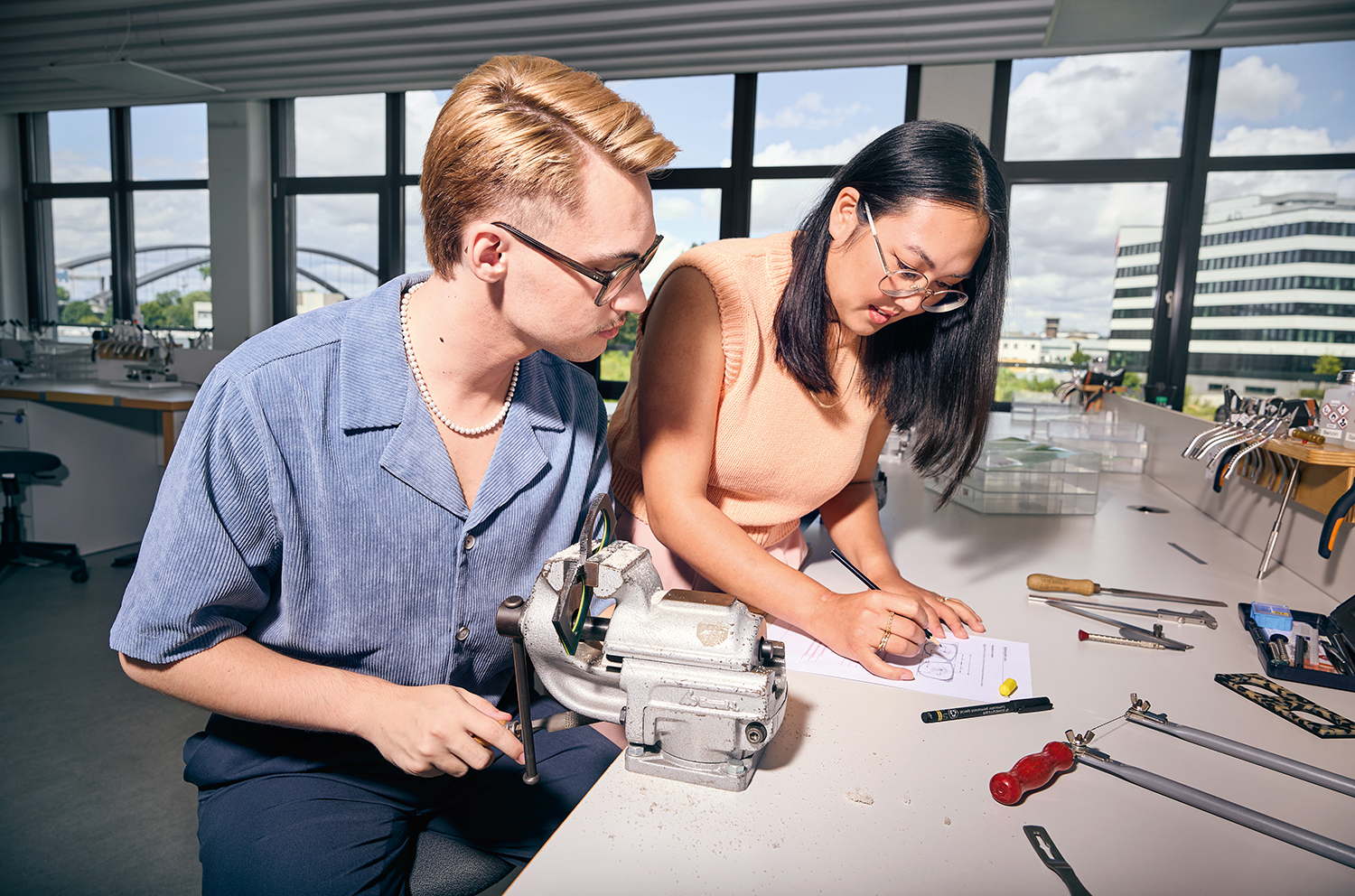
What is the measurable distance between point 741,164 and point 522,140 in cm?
495

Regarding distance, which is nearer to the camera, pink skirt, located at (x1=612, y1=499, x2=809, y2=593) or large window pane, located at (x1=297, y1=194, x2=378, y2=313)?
pink skirt, located at (x1=612, y1=499, x2=809, y2=593)

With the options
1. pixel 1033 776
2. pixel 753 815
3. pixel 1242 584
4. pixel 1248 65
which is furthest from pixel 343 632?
pixel 1248 65

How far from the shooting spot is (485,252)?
888 mm

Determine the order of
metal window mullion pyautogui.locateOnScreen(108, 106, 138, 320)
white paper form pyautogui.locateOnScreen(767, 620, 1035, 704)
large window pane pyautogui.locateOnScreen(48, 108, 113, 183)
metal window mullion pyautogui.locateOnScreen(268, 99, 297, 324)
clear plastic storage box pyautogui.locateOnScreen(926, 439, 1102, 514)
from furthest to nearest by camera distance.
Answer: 1. large window pane pyautogui.locateOnScreen(48, 108, 113, 183)
2. metal window mullion pyautogui.locateOnScreen(108, 106, 138, 320)
3. metal window mullion pyautogui.locateOnScreen(268, 99, 297, 324)
4. clear plastic storage box pyautogui.locateOnScreen(926, 439, 1102, 514)
5. white paper form pyautogui.locateOnScreen(767, 620, 1035, 704)

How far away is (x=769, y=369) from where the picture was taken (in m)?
1.25

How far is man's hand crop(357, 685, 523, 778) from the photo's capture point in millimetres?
761

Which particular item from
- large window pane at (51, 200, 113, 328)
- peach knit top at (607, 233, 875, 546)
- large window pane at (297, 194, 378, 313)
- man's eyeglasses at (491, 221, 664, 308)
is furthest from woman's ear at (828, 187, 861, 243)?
large window pane at (51, 200, 113, 328)

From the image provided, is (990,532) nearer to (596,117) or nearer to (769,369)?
(769,369)

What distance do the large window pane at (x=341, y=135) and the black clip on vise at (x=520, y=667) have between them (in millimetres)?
6358

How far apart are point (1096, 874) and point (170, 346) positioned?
5.29 m

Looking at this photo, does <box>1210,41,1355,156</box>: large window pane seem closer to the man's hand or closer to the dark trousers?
the dark trousers

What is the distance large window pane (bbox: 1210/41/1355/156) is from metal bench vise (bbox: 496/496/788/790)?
Answer: 5.42 metres

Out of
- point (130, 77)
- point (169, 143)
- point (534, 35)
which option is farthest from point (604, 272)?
point (169, 143)

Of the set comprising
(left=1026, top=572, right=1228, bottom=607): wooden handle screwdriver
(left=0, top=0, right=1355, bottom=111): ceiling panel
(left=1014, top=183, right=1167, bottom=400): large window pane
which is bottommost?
(left=1026, top=572, right=1228, bottom=607): wooden handle screwdriver
